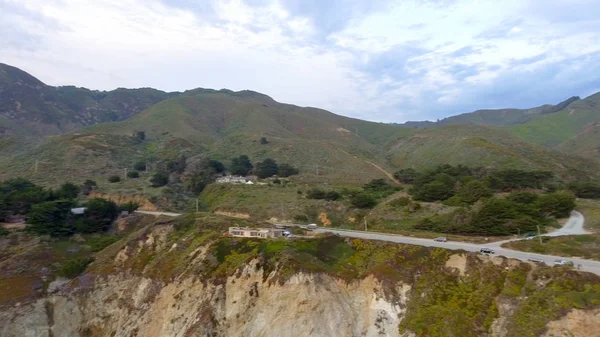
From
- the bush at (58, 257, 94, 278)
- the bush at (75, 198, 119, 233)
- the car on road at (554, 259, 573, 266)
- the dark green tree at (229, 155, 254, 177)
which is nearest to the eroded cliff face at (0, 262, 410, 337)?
the bush at (58, 257, 94, 278)

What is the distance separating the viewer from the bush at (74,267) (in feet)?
133

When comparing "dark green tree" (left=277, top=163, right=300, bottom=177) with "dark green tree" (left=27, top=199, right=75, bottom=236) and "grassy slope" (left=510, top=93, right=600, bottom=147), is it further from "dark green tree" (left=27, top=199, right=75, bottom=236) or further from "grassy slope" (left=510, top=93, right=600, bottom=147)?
"grassy slope" (left=510, top=93, right=600, bottom=147)

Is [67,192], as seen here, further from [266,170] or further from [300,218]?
[266,170]

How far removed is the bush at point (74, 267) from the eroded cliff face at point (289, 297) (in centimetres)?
87

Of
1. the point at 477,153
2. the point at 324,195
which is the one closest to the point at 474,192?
the point at 324,195

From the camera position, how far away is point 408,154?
119688 millimetres

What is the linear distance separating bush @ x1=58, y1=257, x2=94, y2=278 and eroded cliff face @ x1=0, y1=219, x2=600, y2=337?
34.2 inches

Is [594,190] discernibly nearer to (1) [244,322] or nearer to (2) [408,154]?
(1) [244,322]

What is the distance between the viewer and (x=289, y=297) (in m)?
30.1

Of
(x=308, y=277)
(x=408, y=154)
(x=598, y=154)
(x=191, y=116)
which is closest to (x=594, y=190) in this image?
(x=308, y=277)

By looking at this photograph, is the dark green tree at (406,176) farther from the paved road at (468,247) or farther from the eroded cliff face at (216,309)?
the eroded cliff face at (216,309)

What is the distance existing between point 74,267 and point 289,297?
24.2 meters

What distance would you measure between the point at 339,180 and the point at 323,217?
74.4 ft

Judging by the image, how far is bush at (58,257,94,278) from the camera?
40531mm
